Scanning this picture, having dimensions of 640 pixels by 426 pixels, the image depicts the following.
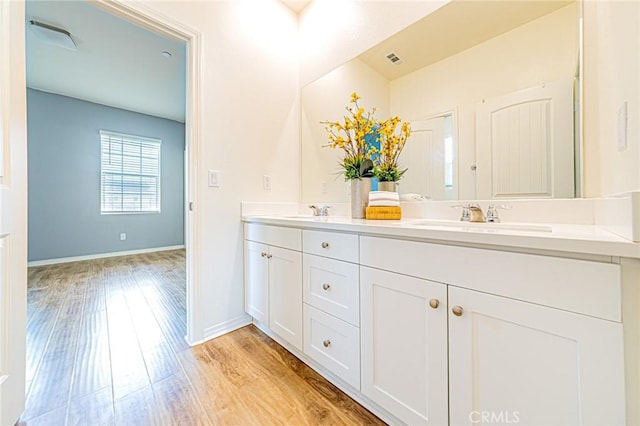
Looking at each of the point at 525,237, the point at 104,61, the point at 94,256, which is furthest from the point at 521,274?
the point at 94,256

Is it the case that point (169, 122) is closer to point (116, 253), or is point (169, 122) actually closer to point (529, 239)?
point (116, 253)

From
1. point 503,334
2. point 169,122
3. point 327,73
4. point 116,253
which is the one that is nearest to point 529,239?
point 503,334

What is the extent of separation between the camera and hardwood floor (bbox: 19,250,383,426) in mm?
1052

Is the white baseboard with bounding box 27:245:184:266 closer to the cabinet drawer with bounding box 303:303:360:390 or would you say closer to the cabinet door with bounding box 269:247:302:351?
the cabinet door with bounding box 269:247:302:351

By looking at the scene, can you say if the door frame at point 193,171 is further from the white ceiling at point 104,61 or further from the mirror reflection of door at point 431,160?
the mirror reflection of door at point 431,160

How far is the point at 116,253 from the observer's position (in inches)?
173

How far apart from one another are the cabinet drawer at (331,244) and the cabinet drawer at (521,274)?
0.18m

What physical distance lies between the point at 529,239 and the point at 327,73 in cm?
185

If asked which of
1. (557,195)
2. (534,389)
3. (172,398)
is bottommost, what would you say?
(172,398)

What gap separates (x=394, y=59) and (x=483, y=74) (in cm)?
55

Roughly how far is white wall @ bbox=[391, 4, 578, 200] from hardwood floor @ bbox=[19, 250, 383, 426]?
50.4 inches

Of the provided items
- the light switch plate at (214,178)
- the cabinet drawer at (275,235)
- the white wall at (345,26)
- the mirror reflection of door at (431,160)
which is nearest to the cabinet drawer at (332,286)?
Result: the cabinet drawer at (275,235)

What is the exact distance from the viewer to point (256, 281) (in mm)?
1697

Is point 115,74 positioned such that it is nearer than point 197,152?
No
